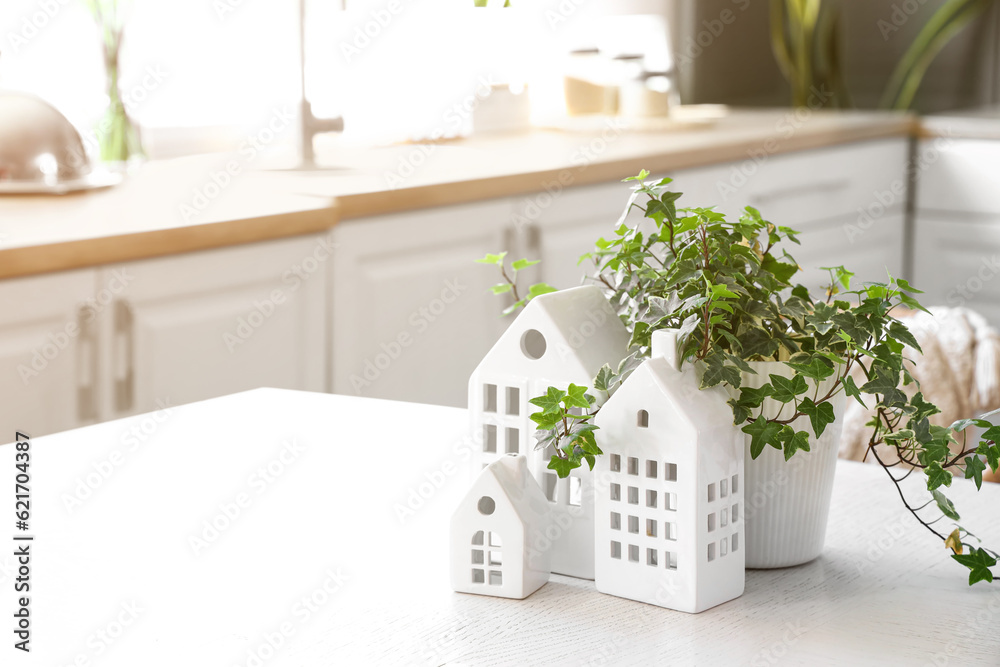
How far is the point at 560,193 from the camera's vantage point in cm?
234

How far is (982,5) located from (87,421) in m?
3.24

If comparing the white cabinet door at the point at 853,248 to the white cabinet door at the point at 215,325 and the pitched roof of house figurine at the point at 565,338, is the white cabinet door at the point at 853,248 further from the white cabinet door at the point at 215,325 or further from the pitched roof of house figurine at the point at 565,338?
the pitched roof of house figurine at the point at 565,338

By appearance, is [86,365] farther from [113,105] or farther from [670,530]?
[670,530]

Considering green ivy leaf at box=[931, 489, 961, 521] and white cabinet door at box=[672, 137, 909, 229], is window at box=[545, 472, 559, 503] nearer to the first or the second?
green ivy leaf at box=[931, 489, 961, 521]

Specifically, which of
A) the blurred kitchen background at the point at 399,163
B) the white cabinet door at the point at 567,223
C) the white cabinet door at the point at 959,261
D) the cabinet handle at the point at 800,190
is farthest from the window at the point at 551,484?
the white cabinet door at the point at 959,261

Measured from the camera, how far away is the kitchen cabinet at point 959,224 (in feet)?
10.3

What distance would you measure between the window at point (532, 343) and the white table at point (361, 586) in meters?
0.14

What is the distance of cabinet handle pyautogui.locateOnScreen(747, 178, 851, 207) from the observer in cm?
284

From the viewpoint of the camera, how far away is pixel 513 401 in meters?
0.75

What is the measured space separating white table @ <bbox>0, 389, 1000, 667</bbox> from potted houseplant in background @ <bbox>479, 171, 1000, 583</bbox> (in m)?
0.05

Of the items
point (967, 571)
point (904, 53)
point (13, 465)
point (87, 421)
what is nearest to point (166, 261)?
point (87, 421)

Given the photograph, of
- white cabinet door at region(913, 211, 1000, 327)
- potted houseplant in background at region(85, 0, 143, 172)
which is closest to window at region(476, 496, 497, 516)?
potted houseplant in background at region(85, 0, 143, 172)

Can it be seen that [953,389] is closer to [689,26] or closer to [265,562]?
[265,562]

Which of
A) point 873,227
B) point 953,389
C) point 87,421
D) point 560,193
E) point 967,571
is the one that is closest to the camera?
point 967,571
